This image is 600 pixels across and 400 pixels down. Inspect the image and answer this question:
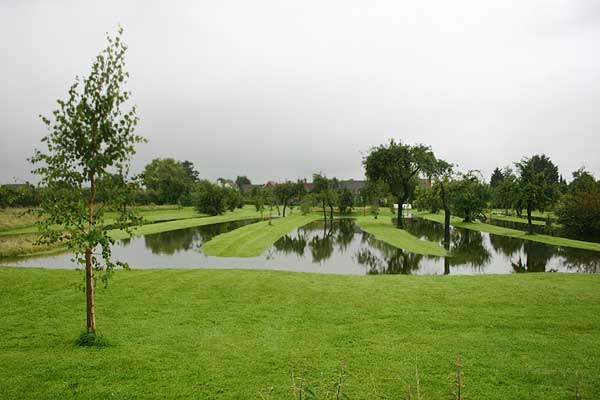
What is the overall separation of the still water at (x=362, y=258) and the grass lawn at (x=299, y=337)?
19.6 feet

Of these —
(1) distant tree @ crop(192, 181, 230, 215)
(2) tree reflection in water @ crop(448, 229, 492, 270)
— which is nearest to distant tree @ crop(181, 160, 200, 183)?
(1) distant tree @ crop(192, 181, 230, 215)

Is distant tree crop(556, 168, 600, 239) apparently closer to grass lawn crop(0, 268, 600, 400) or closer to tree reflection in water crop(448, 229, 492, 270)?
tree reflection in water crop(448, 229, 492, 270)

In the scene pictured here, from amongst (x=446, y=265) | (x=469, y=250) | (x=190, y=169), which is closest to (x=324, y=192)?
(x=469, y=250)

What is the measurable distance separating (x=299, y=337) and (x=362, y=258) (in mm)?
16001

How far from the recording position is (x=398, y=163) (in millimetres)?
43719

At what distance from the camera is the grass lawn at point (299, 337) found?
6.48 meters

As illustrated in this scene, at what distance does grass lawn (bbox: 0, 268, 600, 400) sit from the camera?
6480 mm

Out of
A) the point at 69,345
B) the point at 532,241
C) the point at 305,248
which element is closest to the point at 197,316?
the point at 69,345

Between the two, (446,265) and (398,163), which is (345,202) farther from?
(446,265)

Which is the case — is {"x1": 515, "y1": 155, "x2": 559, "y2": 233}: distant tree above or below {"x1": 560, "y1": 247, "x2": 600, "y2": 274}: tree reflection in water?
above

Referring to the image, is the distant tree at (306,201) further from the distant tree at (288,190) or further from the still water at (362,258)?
the still water at (362,258)

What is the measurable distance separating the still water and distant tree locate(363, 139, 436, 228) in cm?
1347

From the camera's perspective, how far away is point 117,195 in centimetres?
820

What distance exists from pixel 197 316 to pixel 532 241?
32.0 m
